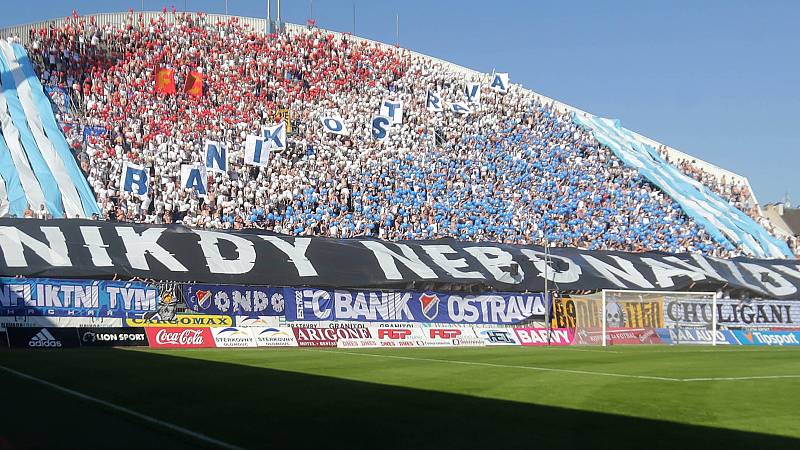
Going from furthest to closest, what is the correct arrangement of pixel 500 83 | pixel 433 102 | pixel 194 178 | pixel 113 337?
pixel 500 83
pixel 433 102
pixel 194 178
pixel 113 337

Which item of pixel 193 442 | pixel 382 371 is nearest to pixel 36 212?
pixel 382 371

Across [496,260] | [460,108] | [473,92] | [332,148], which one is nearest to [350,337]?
[496,260]

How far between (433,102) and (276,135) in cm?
1532

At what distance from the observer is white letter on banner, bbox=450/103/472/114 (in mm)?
66812

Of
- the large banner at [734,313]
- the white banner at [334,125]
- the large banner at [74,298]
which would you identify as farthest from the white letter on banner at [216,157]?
the large banner at [734,313]

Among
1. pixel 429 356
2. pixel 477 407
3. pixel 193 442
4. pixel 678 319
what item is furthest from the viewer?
pixel 678 319

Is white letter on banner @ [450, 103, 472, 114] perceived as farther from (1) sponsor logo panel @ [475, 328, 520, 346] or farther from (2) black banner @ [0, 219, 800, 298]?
(1) sponsor logo panel @ [475, 328, 520, 346]

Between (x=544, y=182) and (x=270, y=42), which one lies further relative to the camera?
(x=270, y=42)

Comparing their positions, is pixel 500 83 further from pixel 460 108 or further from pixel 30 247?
pixel 30 247

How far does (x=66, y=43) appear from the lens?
5647cm

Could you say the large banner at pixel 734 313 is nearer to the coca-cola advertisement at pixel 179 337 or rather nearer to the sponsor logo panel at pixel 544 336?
the sponsor logo panel at pixel 544 336

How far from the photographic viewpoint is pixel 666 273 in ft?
169

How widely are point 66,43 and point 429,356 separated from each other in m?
35.8

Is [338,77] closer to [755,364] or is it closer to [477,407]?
[755,364]
